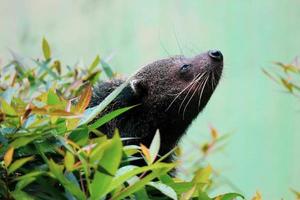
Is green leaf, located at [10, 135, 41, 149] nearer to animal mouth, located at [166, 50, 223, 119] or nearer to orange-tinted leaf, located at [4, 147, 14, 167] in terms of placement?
orange-tinted leaf, located at [4, 147, 14, 167]

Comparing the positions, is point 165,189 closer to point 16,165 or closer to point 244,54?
point 16,165

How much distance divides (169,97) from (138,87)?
0.12 meters

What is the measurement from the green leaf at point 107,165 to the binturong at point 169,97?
1162 mm

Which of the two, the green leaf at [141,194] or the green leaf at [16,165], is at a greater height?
the green leaf at [16,165]

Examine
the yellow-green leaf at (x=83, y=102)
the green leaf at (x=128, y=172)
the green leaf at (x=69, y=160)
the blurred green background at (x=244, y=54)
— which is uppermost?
the yellow-green leaf at (x=83, y=102)

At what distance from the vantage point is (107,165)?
95cm

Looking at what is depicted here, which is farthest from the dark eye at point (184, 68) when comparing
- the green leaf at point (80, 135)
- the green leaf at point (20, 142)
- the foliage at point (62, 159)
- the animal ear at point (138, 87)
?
the green leaf at point (20, 142)

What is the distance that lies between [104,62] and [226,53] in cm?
191

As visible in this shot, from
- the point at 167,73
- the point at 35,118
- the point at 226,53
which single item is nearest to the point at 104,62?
the point at 167,73

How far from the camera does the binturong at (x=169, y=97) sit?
2.17 meters

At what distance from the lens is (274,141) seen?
12.7ft

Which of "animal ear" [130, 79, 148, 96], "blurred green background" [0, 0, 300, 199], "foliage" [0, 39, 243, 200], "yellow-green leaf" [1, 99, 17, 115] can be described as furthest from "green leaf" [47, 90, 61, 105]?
"blurred green background" [0, 0, 300, 199]

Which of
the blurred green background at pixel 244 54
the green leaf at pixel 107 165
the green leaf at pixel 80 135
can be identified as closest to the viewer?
the green leaf at pixel 107 165

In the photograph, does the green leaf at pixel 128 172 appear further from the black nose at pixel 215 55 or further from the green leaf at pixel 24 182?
the black nose at pixel 215 55
